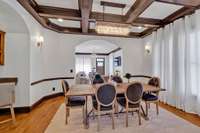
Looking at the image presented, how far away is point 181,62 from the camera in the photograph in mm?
3967

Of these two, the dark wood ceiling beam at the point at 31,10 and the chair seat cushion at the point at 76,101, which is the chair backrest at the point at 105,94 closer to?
the chair seat cushion at the point at 76,101

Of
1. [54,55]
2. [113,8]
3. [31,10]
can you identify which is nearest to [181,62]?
[113,8]

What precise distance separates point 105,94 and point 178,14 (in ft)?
10.3

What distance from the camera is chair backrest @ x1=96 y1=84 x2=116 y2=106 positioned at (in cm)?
275

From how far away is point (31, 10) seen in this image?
3.52 metres

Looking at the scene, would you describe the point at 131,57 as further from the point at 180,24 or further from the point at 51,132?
the point at 51,132

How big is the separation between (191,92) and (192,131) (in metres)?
1.31

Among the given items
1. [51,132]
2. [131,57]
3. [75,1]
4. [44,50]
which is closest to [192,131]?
[51,132]

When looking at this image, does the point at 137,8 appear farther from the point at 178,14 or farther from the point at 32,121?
the point at 32,121

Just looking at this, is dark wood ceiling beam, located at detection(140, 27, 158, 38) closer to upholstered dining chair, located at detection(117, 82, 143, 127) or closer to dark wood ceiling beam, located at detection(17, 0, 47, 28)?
upholstered dining chair, located at detection(117, 82, 143, 127)

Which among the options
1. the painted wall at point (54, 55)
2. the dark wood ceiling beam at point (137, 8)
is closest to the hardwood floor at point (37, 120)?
the painted wall at point (54, 55)

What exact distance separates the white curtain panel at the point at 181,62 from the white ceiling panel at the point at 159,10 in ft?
1.28

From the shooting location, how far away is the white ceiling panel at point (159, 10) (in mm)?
3553

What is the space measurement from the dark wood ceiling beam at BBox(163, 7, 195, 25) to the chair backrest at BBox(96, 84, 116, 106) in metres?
2.85
